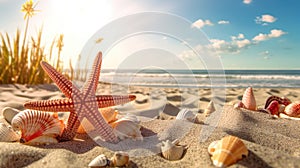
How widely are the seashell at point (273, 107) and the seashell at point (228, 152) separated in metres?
1.76

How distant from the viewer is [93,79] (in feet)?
6.64

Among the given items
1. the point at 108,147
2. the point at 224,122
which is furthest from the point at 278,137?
the point at 108,147

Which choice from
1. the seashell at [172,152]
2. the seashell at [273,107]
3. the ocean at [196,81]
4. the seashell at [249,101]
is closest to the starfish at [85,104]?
the seashell at [172,152]

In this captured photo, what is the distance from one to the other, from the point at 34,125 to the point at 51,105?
192mm

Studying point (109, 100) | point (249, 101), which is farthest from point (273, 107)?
point (109, 100)

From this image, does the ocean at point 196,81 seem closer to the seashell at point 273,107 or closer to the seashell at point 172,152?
the seashell at point 273,107

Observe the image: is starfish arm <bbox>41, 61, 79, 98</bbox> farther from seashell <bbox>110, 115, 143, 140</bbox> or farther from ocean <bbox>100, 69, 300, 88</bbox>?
ocean <bbox>100, 69, 300, 88</bbox>

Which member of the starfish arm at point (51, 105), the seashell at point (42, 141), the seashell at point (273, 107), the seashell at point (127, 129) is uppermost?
the starfish arm at point (51, 105)

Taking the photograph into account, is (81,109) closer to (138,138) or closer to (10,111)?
(138,138)

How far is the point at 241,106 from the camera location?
3.00 m

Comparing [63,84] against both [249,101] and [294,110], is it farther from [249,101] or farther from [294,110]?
[294,110]

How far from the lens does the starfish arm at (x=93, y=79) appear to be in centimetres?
197

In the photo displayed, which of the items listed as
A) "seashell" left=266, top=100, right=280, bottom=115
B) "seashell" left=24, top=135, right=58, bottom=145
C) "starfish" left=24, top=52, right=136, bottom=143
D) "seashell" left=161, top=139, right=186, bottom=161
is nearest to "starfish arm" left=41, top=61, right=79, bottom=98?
"starfish" left=24, top=52, right=136, bottom=143

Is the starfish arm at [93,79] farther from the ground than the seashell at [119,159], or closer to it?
farther from the ground
